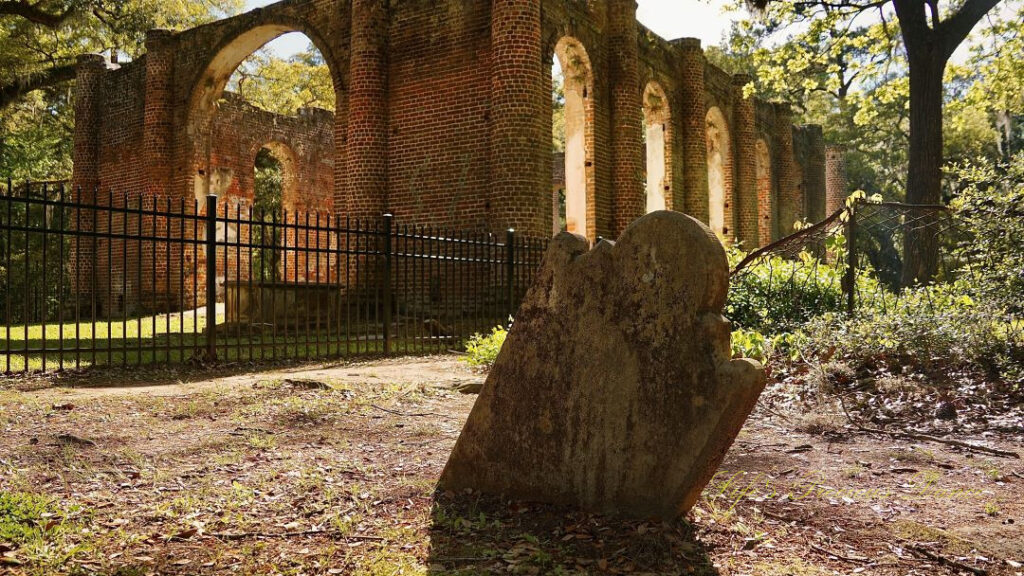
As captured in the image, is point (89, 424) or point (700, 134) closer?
point (89, 424)

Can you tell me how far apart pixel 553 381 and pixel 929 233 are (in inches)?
371

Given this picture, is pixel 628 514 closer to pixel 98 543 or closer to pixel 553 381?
pixel 553 381

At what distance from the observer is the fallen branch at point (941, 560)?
8.41 ft

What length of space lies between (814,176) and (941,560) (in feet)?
89.3

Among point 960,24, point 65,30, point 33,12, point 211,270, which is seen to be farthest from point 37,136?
point 960,24

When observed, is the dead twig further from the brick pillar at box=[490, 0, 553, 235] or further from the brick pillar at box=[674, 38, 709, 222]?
the brick pillar at box=[674, 38, 709, 222]

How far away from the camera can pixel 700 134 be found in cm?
1873

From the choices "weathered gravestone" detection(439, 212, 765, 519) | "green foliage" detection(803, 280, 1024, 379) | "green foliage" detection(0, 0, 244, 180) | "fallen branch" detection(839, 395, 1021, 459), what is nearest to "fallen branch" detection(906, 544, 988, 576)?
"weathered gravestone" detection(439, 212, 765, 519)

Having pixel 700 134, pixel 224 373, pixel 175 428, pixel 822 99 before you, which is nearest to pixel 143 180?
pixel 224 373

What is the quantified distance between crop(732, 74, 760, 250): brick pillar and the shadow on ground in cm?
1968

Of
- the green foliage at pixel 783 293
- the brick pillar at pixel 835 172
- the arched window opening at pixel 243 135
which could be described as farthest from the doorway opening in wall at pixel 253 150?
the brick pillar at pixel 835 172

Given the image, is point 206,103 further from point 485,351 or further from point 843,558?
point 843,558

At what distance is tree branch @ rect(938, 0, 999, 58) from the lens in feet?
41.5

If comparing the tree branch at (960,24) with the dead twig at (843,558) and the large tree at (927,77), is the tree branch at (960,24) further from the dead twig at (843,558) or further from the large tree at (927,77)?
the dead twig at (843,558)
